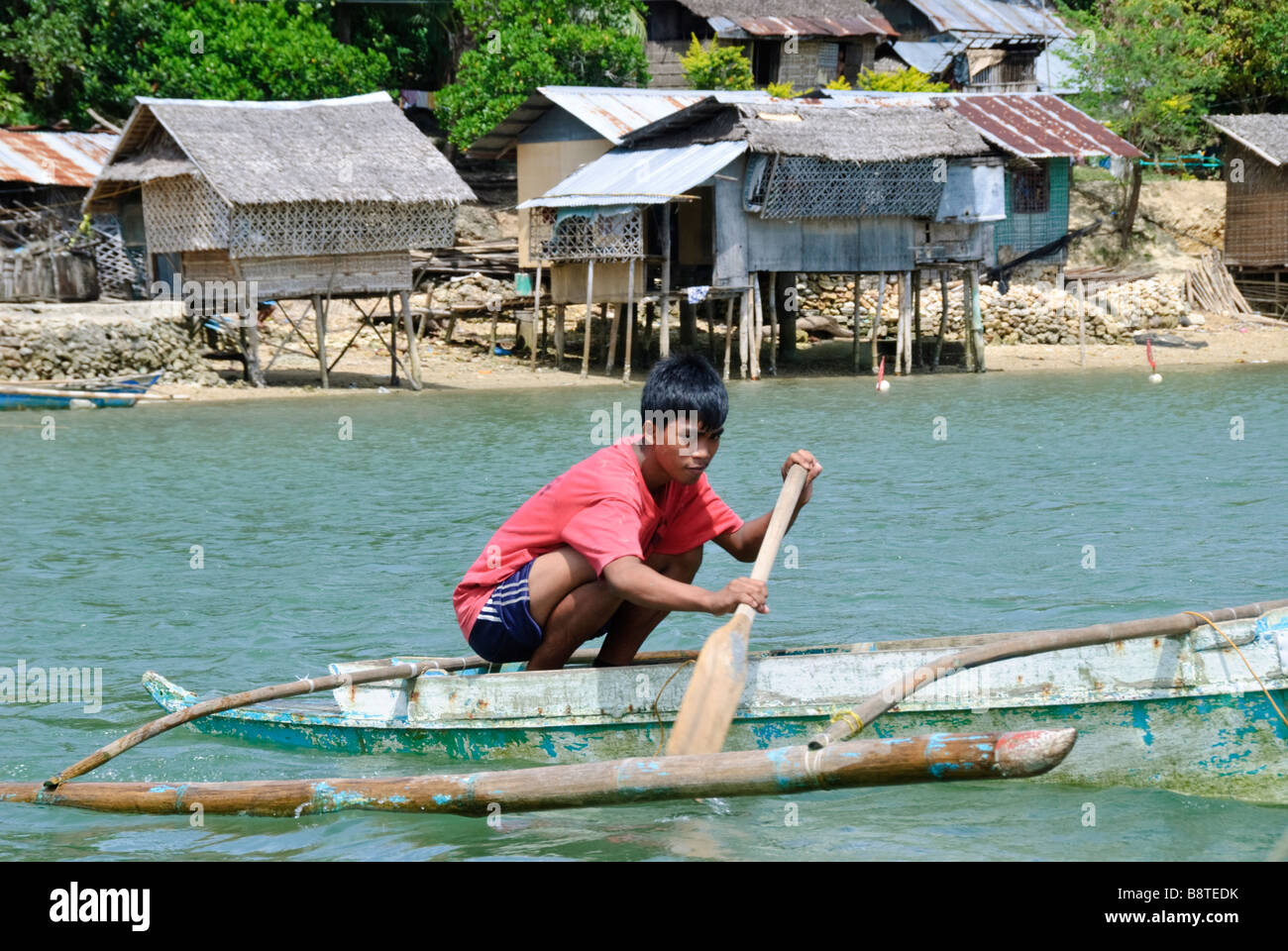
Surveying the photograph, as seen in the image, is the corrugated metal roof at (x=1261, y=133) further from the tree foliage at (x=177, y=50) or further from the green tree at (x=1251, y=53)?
the tree foliage at (x=177, y=50)

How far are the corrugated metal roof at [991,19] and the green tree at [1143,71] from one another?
126 inches

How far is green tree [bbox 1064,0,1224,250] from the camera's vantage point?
30.6 meters

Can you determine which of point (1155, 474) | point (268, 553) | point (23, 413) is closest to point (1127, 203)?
point (1155, 474)

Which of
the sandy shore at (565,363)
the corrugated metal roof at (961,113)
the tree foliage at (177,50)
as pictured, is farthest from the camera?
the tree foliage at (177,50)

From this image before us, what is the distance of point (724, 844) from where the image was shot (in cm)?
499

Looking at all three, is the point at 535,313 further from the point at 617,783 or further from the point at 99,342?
the point at 617,783

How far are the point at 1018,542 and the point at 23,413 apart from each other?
1385cm

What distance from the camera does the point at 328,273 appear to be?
21.6 meters

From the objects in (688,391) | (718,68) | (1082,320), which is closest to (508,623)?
(688,391)

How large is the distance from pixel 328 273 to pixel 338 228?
728mm

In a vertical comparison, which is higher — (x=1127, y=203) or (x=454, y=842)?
(x=1127, y=203)

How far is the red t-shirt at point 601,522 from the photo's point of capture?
15.6 ft

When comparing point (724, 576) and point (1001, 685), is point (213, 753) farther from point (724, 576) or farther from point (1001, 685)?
point (724, 576)

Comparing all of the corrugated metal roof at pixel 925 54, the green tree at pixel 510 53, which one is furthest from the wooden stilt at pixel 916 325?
the corrugated metal roof at pixel 925 54
